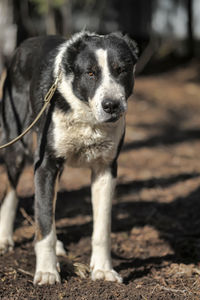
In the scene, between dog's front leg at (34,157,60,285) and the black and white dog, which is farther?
dog's front leg at (34,157,60,285)

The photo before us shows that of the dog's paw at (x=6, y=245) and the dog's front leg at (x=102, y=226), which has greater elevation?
the dog's front leg at (x=102, y=226)

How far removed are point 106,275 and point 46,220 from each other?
2.31ft

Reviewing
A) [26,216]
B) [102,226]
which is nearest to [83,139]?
[102,226]

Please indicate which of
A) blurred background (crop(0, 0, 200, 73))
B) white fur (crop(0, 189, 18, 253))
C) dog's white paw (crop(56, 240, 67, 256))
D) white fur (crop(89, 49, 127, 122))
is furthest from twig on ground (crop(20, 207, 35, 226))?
blurred background (crop(0, 0, 200, 73))

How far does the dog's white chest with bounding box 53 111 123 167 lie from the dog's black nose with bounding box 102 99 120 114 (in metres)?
0.40

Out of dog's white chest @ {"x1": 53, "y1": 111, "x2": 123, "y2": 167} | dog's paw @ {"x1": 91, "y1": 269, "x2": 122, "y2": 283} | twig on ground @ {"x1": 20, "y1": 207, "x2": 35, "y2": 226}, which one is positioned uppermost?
dog's white chest @ {"x1": 53, "y1": 111, "x2": 123, "y2": 167}

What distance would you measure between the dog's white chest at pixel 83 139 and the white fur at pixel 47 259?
0.71 m

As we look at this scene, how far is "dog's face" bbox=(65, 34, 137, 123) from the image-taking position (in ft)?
12.6

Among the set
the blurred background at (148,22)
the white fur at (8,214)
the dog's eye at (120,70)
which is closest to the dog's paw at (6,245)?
the white fur at (8,214)

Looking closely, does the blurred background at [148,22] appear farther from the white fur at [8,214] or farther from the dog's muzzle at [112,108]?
the dog's muzzle at [112,108]

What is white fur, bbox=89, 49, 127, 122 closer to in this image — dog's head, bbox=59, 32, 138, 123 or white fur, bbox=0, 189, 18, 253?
dog's head, bbox=59, 32, 138, 123

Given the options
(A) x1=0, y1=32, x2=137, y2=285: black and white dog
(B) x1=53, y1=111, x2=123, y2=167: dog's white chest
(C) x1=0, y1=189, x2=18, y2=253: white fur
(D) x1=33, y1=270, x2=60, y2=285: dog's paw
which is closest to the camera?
(A) x1=0, y1=32, x2=137, y2=285: black and white dog

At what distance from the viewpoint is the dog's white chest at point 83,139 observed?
4.20 metres

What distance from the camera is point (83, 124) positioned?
13.8ft
